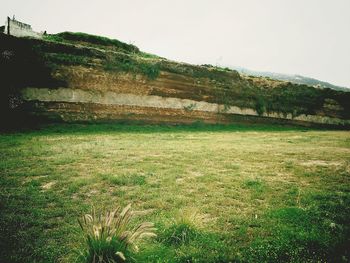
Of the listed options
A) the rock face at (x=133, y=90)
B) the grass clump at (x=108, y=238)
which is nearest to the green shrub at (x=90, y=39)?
the rock face at (x=133, y=90)

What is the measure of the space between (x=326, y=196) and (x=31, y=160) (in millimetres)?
→ 7120

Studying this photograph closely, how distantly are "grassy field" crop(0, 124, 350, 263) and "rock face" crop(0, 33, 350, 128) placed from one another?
4.53m

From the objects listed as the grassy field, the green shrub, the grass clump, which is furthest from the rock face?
the grass clump

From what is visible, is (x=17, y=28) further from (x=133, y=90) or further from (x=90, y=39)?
(x=133, y=90)

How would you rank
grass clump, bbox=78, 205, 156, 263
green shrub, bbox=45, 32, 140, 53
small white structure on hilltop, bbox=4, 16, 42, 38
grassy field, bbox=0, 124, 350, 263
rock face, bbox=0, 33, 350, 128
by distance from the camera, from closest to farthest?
grass clump, bbox=78, 205, 156, 263 → grassy field, bbox=0, 124, 350, 263 → rock face, bbox=0, 33, 350, 128 → small white structure on hilltop, bbox=4, 16, 42, 38 → green shrub, bbox=45, 32, 140, 53

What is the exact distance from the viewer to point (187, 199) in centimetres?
502

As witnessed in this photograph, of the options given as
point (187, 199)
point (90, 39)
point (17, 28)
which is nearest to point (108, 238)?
point (187, 199)

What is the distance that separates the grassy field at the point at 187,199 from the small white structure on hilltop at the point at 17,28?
1109 cm

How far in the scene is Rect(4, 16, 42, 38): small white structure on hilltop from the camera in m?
17.1

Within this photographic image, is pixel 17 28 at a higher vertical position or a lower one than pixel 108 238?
higher

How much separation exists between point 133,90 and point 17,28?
927 cm

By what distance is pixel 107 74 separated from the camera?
594 inches

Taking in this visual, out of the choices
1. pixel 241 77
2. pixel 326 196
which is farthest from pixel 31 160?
pixel 241 77

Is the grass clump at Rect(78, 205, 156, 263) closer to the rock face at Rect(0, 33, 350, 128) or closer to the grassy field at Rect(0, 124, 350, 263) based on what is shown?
the grassy field at Rect(0, 124, 350, 263)
